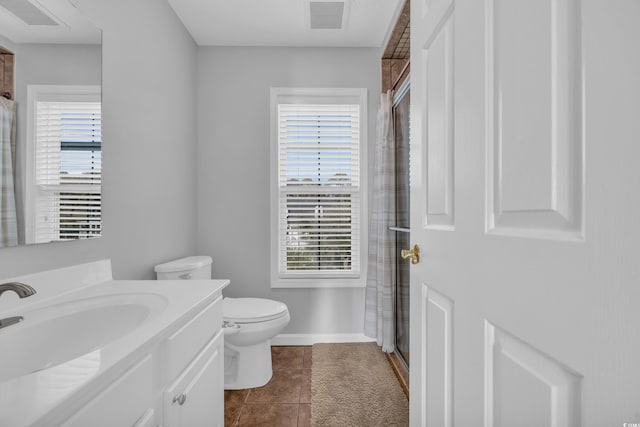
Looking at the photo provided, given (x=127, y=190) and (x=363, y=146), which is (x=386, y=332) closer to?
(x=363, y=146)

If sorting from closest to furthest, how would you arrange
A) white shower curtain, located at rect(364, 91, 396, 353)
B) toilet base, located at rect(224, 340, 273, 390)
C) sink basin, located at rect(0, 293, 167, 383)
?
sink basin, located at rect(0, 293, 167, 383) → toilet base, located at rect(224, 340, 273, 390) → white shower curtain, located at rect(364, 91, 396, 353)

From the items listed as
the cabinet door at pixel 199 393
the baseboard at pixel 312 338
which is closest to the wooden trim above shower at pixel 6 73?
the cabinet door at pixel 199 393

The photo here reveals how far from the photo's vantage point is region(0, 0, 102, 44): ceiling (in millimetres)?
1013

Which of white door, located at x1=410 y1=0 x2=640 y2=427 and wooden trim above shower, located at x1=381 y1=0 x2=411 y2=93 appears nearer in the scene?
white door, located at x1=410 y1=0 x2=640 y2=427

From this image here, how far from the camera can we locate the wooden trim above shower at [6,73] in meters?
0.99

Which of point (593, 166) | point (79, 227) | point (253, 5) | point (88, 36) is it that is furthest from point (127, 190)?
point (593, 166)

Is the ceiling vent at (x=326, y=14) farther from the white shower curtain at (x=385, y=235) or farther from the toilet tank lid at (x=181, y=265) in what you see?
the toilet tank lid at (x=181, y=265)

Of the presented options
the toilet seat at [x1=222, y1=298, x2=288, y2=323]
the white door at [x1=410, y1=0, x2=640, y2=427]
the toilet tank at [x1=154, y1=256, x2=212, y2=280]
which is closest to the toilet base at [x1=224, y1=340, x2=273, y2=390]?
the toilet seat at [x1=222, y1=298, x2=288, y2=323]

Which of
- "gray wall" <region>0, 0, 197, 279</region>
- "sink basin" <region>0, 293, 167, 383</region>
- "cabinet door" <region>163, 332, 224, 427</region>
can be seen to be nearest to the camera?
"sink basin" <region>0, 293, 167, 383</region>

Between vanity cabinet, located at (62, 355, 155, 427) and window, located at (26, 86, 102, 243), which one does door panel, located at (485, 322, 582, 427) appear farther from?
window, located at (26, 86, 102, 243)

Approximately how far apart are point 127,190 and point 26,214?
598mm

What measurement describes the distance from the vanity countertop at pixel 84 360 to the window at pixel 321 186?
1.50 m

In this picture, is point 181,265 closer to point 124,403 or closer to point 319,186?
point 319,186

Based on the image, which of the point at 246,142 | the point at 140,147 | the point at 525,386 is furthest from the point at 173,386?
the point at 246,142
